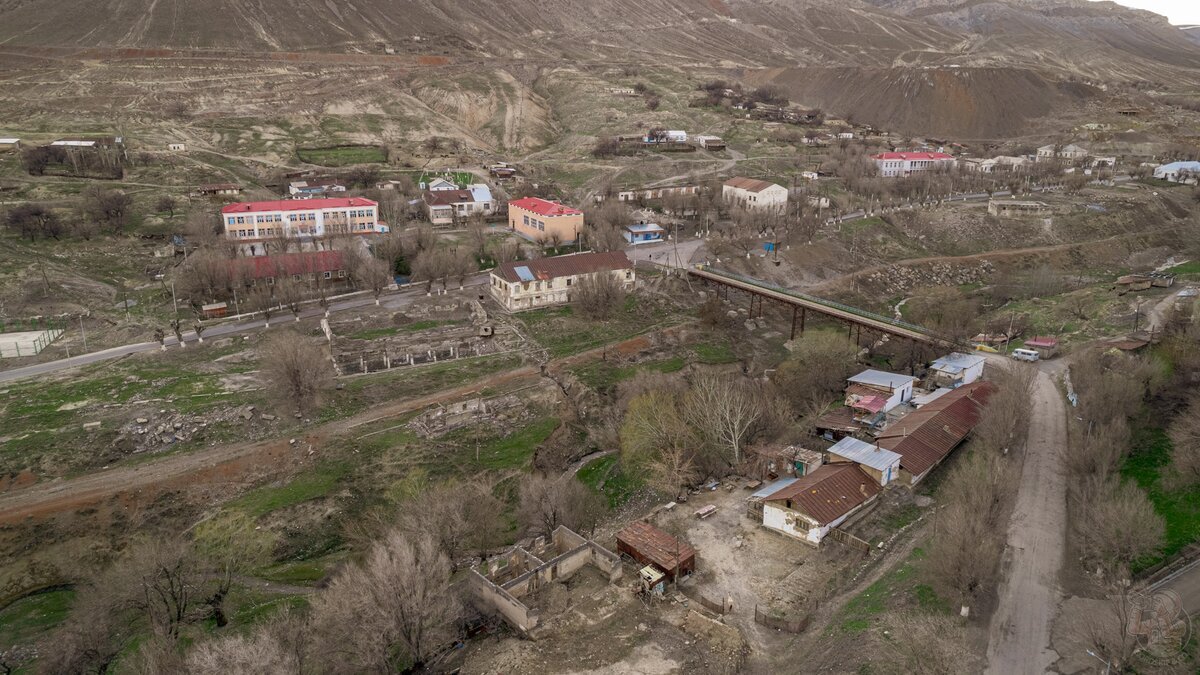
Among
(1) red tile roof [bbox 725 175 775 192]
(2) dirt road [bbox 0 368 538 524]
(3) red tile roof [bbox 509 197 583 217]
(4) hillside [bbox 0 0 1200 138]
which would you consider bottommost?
(2) dirt road [bbox 0 368 538 524]

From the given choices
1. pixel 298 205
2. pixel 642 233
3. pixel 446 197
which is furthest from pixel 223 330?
pixel 642 233

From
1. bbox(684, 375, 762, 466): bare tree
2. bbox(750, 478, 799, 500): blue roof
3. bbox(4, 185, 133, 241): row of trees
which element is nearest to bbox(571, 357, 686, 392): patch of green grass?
bbox(684, 375, 762, 466): bare tree

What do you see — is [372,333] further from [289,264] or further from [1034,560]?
[1034,560]

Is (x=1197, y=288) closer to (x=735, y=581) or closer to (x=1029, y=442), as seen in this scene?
(x=1029, y=442)

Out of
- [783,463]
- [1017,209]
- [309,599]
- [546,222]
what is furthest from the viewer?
[1017,209]

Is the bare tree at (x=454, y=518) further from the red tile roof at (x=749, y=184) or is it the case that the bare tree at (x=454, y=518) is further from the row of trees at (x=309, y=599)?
the red tile roof at (x=749, y=184)

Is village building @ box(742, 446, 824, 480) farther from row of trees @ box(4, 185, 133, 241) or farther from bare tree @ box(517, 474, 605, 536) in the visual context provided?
row of trees @ box(4, 185, 133, 241)
